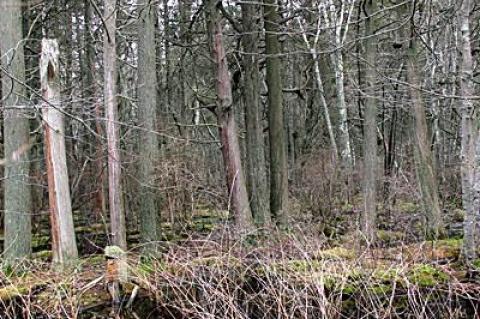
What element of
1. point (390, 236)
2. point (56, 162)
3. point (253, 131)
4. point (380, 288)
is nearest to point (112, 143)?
point (56, 162)

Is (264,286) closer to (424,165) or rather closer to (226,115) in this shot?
(226,115)

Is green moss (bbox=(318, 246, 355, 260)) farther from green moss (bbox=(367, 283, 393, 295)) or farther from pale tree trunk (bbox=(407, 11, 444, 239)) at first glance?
pale tree trunk (bbox=(407, 11, 444, 239))

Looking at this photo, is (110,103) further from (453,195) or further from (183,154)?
(453,195)

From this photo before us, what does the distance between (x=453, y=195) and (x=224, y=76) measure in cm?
625

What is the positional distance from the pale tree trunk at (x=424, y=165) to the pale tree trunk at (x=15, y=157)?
588 centimetres

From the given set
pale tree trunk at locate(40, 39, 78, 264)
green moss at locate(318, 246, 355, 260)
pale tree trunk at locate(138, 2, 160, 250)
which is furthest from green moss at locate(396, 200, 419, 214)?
pale tree trunk at locate(40, 39, 78, 264)

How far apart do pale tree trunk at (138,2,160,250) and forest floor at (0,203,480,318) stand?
6.04 ft

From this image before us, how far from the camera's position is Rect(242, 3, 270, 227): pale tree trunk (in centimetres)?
864

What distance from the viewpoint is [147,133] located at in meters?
7.80

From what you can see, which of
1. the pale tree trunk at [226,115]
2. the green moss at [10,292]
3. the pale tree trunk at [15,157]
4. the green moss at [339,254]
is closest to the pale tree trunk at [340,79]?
the pale tree trunk at [226,115]

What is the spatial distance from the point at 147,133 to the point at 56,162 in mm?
1883

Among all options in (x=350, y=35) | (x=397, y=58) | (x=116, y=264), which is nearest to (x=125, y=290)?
(x=116, y=264)

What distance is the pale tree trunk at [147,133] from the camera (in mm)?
7680

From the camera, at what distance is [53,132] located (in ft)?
19.9
